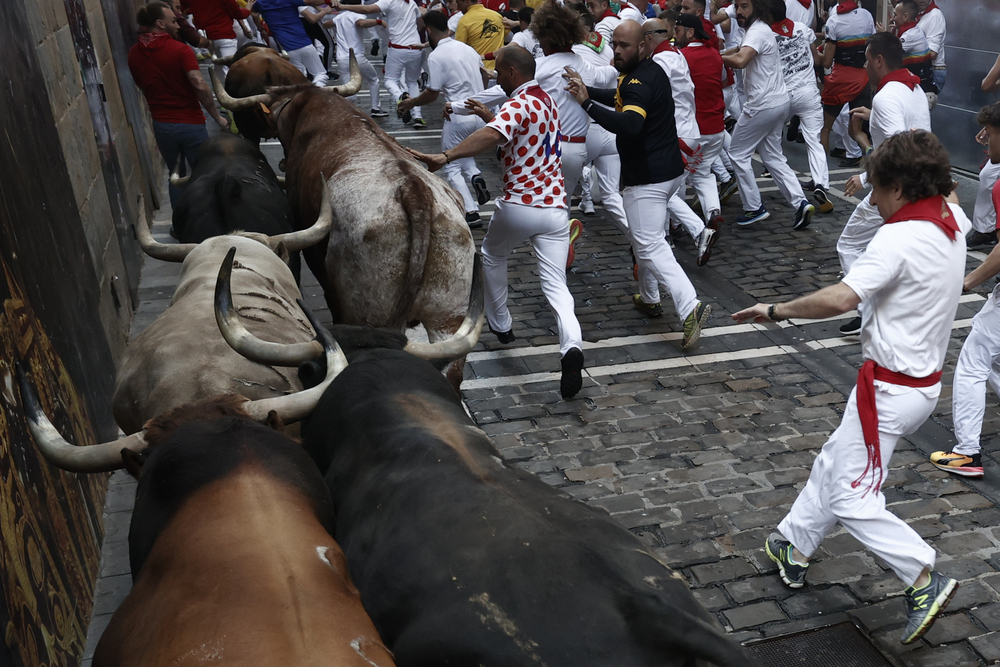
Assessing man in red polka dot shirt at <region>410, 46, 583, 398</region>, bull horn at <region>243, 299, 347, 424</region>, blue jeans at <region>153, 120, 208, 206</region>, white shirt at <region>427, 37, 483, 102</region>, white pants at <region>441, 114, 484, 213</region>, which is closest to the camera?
bull horn at <region>243, 299, 347, 424</region>

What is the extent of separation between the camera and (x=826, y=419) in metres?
6.66

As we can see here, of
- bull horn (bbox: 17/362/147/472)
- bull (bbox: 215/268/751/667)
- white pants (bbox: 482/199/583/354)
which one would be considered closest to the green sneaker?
white pants (bbox: 482/199/583/354)

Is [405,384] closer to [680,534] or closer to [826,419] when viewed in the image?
[680,534]

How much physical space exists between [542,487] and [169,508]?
1275mm

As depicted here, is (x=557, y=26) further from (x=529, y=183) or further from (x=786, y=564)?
(x=786, y=564)

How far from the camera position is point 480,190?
11672 mm

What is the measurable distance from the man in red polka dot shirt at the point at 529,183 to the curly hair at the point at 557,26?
1.08 metres

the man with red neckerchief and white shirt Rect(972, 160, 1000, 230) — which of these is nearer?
the man with red neckerchief

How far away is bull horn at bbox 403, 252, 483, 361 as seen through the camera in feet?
14.3

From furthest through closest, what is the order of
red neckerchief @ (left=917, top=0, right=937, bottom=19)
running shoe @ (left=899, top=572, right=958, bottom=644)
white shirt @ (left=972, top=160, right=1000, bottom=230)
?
red neckerchief @ (left=917, top=0, right=937, bottom=19) → white shirt @ (left=972, top=160, right=1000, bottom=230) → running shoe @ (left=899, top=572, right=958, bottom=644)

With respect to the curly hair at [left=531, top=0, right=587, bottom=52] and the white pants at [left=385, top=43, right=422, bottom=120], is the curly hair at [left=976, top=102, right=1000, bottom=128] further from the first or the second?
the white pants at [left=385, top=43, right=422, bottom=120]

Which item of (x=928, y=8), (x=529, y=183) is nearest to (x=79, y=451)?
(x=529, y=183)

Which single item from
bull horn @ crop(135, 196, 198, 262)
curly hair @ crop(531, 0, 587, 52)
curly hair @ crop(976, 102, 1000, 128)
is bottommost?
curly hair @ crop(976, 102, 1000, 128)

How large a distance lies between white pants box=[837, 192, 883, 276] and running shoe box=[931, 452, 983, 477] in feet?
6.50
